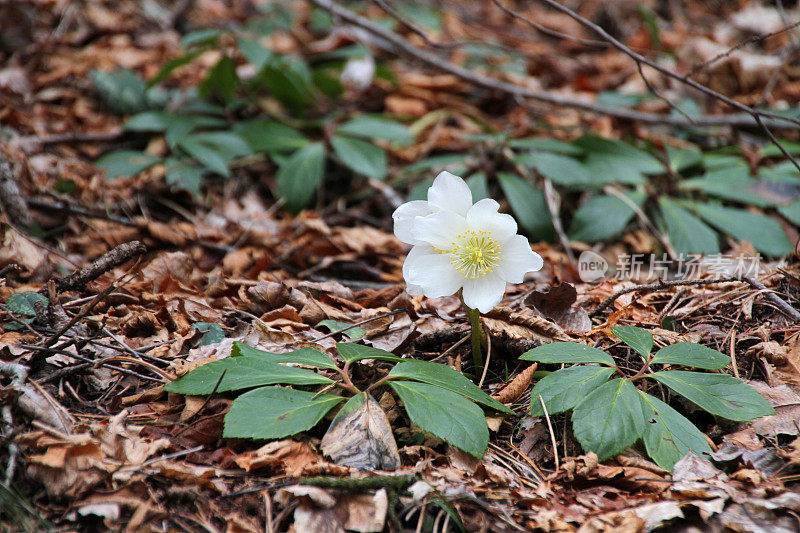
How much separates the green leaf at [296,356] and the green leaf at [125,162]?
1822mm

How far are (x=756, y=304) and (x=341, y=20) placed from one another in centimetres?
268

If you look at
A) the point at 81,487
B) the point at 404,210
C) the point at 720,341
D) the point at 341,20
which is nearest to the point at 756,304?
the point at 720,341

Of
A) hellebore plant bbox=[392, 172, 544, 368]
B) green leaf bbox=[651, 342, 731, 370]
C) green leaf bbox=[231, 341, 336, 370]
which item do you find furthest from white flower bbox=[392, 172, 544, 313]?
green leaf bbox=[651, 342, 731, 370]

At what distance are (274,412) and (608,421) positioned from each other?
766mm

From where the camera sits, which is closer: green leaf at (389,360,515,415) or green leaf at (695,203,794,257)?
green leaf at (389,360,515,415)

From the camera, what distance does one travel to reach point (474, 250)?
4.85 feet

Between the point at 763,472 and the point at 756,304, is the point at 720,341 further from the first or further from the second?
the point at 763,472

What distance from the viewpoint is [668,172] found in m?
2.90

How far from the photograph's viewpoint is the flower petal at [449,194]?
150 cm

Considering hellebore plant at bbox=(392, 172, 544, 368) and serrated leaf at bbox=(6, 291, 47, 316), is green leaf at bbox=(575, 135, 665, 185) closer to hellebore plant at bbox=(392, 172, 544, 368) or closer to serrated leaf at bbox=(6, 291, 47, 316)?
hellebore plant at bbox=(392, 172, 544, 368)

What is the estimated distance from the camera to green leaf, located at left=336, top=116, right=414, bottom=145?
313cm

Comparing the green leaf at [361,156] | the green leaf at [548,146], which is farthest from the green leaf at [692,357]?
the green leaf at [361,156]

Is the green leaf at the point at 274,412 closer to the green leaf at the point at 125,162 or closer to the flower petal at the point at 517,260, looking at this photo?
the flower petal at the point at 517,260

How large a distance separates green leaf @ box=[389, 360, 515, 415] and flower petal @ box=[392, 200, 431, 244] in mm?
322
